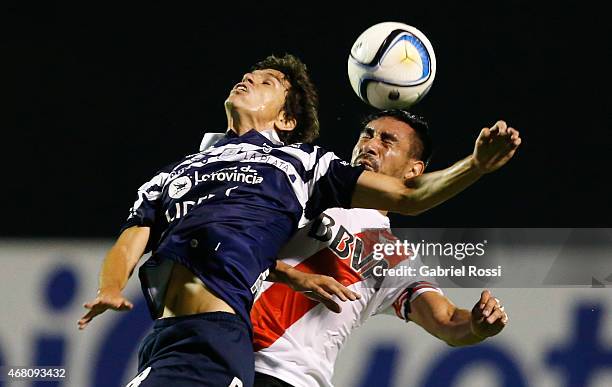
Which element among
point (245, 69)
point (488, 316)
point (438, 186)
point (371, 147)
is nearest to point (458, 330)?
point (488, 316)

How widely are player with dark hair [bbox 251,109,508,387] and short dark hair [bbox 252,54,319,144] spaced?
0.38 metres

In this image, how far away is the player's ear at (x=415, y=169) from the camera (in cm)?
490

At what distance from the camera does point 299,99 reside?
174 inches

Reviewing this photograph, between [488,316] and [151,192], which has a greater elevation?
[151,192]

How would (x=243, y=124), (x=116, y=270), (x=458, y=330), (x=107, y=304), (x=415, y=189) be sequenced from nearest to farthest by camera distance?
(x=107, y=304)
(x=415, y=189)
(x=116, y=270)
(x=458, y=330)
(x=243, y=124)

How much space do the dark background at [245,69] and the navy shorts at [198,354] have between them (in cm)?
246

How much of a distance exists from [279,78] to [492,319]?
142cm

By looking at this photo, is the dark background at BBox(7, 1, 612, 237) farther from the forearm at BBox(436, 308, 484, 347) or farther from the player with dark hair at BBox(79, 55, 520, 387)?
the player with dark hair at BBox(79, 55, 520, 387)

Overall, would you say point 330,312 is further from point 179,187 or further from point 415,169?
point 415,169

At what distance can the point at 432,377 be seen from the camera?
17.7 ft

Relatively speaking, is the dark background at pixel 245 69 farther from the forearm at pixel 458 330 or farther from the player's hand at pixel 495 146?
the player's hand at pixel 495 146

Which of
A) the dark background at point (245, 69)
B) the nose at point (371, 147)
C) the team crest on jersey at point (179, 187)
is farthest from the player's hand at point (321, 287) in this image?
the dark background at point (245, 69)

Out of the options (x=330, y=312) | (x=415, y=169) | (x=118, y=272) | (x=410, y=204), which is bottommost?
(x=118, y=272)

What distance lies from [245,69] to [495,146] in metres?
3.12
